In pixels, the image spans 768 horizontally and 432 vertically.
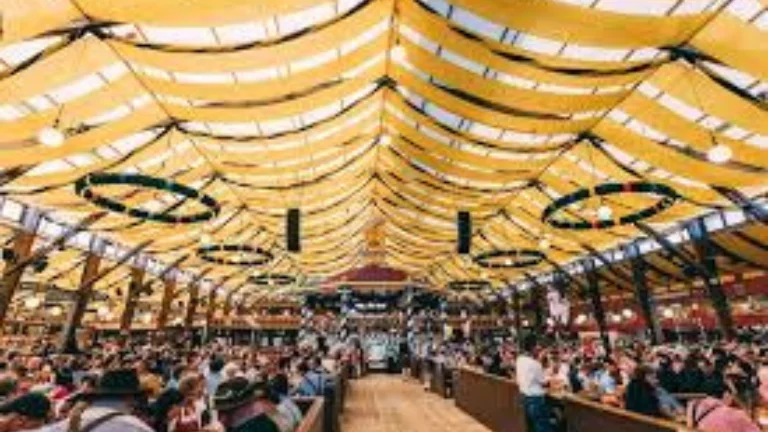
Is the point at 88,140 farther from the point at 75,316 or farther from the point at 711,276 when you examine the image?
the point at 711,276

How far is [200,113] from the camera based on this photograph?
8250 millimetres

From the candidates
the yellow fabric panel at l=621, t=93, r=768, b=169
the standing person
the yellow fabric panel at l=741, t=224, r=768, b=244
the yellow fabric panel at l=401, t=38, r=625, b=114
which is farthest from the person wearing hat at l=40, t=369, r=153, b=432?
the yellow fabric panel at l=741, t=224, r=768, b=244

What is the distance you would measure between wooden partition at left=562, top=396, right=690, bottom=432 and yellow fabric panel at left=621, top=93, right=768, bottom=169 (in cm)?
451

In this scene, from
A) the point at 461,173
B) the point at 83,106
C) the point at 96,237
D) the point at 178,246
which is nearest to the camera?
the point at 83,106

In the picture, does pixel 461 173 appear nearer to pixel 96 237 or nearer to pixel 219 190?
pixel 219 190

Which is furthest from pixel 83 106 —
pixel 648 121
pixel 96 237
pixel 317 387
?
pixel 96 237

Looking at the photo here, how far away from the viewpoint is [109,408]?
200 cm

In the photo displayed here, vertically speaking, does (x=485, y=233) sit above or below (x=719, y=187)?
above

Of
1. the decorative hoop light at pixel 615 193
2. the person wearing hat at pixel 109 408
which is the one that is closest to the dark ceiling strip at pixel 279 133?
the decorative hoop light at pixel 615 193

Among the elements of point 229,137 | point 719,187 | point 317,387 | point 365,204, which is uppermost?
point 365,204

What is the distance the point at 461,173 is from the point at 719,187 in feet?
15.7

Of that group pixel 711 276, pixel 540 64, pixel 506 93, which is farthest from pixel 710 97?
pixel 711 276

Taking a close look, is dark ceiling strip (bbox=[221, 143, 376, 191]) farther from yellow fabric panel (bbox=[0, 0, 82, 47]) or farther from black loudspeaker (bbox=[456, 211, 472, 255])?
yellow fabric panel (bbox=[0, 0, 82, 47])

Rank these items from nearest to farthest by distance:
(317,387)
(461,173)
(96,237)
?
(317,387) < (461,173) < (96,237)
